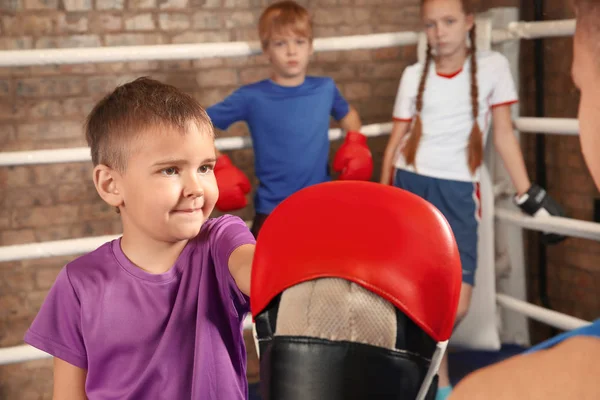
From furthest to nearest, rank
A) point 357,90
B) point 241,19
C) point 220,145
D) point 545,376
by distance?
point 357,90, point 241,19, point 220,145, point 545,376

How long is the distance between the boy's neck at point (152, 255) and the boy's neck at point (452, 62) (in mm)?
1502

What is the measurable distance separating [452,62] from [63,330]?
162cm

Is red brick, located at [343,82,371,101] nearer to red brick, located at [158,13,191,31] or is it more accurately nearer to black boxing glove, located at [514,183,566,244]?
red brick, located at [158,13,191,31]

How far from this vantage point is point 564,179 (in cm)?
271

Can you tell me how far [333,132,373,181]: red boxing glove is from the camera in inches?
91.0

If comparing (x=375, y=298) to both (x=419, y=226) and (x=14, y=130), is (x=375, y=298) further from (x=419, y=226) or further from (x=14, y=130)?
(x=14, y=130)

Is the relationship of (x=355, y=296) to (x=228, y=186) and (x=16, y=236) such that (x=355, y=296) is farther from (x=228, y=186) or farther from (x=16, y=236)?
(x=16, y=236)

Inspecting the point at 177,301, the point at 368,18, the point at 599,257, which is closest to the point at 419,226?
the point at 177,301

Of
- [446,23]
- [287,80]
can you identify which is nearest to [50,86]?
[287,80]

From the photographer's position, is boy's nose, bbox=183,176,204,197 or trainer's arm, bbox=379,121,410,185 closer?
boy's nose, bbox=183,176,204,197

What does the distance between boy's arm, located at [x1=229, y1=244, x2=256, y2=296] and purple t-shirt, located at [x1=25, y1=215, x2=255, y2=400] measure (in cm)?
4

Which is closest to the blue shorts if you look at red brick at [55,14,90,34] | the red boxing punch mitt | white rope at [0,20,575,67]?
white rope at [0,20,575,67]

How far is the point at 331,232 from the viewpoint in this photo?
0.56 meters

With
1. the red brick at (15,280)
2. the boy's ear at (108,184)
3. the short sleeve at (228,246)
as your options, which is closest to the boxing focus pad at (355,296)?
the short sleeve at (228,246)
